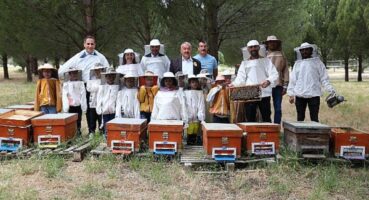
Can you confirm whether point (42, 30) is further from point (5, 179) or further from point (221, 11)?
point (5, 179)

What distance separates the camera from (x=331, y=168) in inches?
226

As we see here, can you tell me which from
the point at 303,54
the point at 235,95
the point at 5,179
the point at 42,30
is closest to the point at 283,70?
the point at 303,54

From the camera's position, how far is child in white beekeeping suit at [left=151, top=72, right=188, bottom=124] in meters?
6.91

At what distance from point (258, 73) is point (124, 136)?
8.12 feet

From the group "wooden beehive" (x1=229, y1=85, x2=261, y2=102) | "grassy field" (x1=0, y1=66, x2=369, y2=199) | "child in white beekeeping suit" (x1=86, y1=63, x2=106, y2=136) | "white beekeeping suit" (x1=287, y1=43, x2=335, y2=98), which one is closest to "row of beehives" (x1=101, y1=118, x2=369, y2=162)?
"grassy field" (x1=0, y1=66, x2=369, y2=199)

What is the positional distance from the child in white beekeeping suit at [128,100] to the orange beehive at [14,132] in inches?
60.3

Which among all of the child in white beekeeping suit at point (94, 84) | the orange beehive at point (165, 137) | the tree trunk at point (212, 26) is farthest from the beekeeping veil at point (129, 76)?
the tree trunk at point (212, 26)

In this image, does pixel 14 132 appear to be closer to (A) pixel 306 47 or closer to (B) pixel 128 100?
(B) pixel 128 100

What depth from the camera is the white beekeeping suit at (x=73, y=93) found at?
24.8ft

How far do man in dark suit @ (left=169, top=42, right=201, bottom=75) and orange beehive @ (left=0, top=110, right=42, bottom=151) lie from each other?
8.84 feet

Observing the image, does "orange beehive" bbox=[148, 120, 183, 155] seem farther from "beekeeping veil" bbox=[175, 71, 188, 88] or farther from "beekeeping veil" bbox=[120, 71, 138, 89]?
"beekeeping veil" bbox=[120, 71, 138, 89]

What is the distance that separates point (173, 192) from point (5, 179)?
7.71 ft

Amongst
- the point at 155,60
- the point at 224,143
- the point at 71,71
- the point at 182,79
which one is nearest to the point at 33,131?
the point at 71,71

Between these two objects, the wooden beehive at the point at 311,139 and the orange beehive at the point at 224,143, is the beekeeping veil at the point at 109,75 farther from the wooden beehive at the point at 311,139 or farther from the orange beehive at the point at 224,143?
the wooden beehive at the point at 311,139
